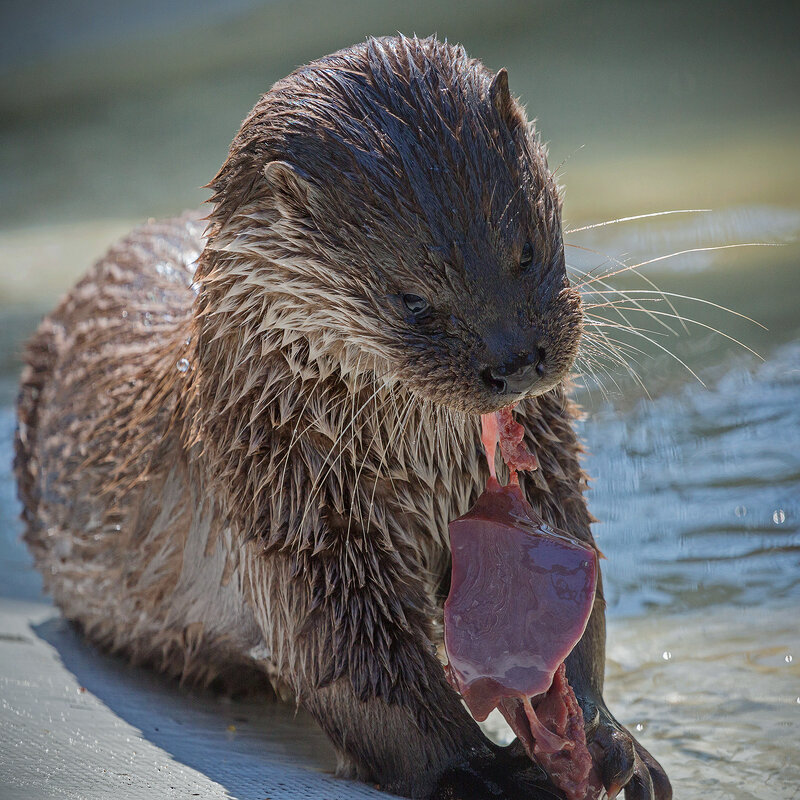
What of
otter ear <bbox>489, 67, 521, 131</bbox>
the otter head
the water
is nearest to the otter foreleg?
the otter head

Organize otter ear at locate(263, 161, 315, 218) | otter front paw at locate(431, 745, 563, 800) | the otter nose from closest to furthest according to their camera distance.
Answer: the otter nose < otter ear at locate(263, 161, 315, 218) < otter front paw at locate(431, 745, 563, 800)

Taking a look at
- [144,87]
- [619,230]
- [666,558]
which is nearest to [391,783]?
[666,558]

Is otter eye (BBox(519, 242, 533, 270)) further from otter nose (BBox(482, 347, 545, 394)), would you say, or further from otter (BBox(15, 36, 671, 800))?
otter nose (BBox(482, 347, 545, 394))

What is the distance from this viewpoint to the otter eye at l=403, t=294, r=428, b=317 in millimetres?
1737

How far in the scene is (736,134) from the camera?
524 cm

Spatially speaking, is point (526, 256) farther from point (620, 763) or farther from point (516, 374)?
point (620, 763)

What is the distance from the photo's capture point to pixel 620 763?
1.95 metres

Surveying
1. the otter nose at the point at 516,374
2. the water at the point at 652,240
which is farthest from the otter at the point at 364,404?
the water at the point at 652,240

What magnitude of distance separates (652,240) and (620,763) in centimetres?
314

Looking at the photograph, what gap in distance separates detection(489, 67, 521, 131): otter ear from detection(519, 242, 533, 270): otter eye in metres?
0.23

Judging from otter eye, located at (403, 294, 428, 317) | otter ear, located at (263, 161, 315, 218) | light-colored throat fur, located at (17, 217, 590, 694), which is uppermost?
otter ear, located at (263, 161, 315, 218)

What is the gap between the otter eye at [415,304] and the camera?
1.74 metres

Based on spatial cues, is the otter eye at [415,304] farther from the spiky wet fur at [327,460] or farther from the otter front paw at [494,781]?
the otter front paw at [494,781]

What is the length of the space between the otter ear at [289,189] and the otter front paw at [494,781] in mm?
951
